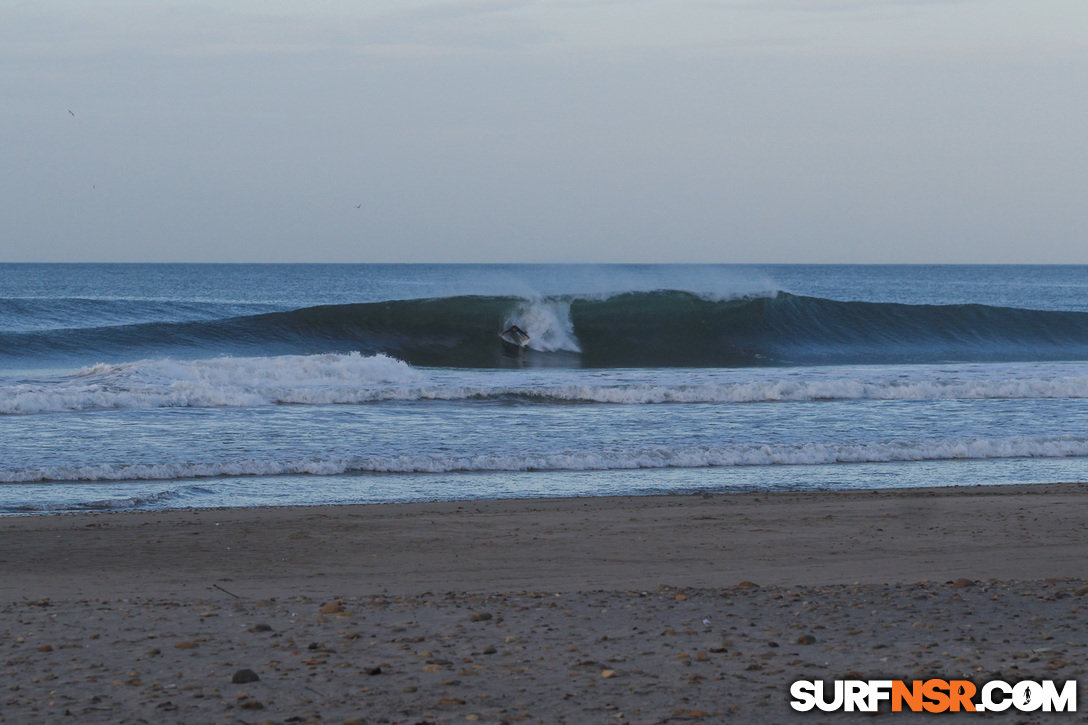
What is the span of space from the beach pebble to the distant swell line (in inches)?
226

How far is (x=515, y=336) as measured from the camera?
24547 millimetres

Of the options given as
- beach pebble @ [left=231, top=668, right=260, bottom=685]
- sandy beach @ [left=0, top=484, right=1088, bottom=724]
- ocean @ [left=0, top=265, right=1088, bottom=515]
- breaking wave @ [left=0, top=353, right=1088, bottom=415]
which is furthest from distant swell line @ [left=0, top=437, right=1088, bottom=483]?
beach pebble @ [left=231, top=668, right=260, bottom=685]

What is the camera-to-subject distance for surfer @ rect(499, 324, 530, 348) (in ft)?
79.2

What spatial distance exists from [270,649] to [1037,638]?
2.88 meters

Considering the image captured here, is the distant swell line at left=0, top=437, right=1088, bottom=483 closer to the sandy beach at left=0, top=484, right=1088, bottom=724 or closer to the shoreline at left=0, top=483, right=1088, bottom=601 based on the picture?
the shoreline at left=0, top=483, right=1088, bottom=601

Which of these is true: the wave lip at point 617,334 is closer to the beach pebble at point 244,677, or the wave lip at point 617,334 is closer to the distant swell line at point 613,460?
the distant swell line at point 613,460

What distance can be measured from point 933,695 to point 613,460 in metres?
6.61

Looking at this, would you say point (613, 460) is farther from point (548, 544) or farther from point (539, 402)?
point (539, 402)

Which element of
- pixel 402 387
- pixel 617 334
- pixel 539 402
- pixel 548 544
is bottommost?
pixel 548 544

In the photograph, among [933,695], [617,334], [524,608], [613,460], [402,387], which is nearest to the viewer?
[933,695]

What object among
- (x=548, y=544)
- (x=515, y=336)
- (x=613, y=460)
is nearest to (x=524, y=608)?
(x=548, y=544)

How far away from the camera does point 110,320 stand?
31250mm

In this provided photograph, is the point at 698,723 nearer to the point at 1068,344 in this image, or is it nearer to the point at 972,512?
the point at 972,512

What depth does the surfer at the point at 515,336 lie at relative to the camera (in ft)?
79.2
